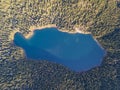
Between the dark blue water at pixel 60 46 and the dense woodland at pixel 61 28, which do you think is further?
the dark blue water at pixel 60 46

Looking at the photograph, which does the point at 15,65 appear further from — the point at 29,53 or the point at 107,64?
the point at 107,64

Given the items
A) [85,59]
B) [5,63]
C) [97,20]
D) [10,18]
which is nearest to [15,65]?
[5,63]

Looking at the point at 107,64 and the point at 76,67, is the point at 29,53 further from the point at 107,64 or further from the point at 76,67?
the point at 107,64

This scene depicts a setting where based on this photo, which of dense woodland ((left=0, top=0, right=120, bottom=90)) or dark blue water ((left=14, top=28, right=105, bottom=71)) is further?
dark blue water ((left=14, top=28, right=105, bottom=71))

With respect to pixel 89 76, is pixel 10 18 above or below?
above
